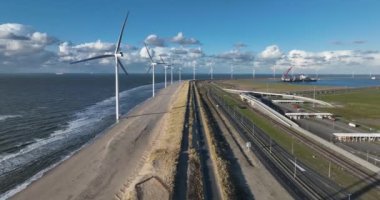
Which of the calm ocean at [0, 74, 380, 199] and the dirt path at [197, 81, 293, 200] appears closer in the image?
the dirt path at [197, 81, 293, 200]

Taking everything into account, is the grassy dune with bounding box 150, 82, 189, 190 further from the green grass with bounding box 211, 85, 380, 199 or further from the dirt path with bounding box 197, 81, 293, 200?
the green grass with bounding box 211, 85, 380, 199

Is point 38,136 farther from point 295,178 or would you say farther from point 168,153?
point 295,178

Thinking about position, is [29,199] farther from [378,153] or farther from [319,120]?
[319,120]

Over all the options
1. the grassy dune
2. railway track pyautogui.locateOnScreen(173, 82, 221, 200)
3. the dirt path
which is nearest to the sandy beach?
the grassy dune

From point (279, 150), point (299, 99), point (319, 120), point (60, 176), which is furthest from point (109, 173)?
point (299, 99)

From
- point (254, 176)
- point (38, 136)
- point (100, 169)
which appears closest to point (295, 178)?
point (254, 176)

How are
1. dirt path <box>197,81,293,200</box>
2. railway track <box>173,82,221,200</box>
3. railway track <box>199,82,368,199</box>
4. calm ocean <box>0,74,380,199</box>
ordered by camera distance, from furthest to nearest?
calm ocean <box>0,74,380,199</box>, railway track <box>199,82,368,199</box>, dirt path <box>197,81,293,200</box>, railway track <box>173,82,221,200</box>

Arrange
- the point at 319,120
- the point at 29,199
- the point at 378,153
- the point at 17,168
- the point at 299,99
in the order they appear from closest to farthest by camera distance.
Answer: the point at 29,199, the point at 17,168, the point at 378,153, the point at 319,120, the point at 299,99

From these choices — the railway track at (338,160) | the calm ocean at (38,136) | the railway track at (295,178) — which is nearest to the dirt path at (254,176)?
the railway track at (295,178)
